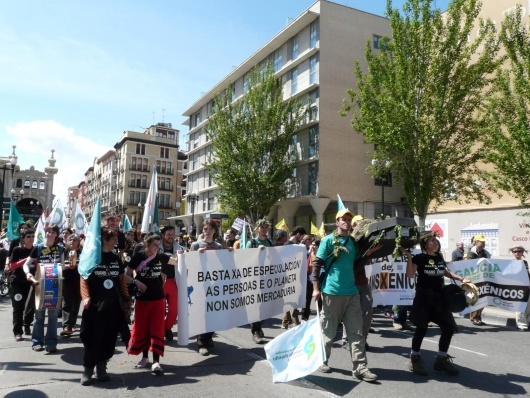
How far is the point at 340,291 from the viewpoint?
18.5 ft

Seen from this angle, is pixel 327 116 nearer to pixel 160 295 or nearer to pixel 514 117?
pixel 514 117

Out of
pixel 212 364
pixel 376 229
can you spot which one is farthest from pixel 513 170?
pixel 212 364

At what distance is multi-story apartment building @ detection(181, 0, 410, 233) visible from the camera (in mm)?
33031

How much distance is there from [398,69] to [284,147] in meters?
13.2

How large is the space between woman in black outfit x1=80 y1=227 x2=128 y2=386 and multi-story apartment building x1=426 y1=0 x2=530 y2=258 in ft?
67.7

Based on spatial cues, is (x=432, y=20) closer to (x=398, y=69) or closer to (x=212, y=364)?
(x=398, y=69)

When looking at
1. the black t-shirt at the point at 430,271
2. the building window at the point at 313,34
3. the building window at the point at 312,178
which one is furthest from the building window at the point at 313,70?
the black t-shirt at the point at 430,271

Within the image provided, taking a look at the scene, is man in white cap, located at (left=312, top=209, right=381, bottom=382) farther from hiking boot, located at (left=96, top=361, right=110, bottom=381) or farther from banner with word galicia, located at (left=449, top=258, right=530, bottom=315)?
banner with word galicia, located at (left=449, top=258, right=530, bottom=315)

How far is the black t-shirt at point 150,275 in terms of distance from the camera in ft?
19.6

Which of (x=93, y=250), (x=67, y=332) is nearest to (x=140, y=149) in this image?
(x=67, y=332)

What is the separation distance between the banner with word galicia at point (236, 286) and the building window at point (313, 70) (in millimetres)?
27468

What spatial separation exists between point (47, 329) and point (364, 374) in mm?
4666

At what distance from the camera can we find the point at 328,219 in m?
35.4

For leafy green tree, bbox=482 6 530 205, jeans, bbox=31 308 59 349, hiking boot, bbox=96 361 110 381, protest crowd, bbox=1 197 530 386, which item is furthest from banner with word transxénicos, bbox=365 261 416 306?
leafy green tree, bbox=482 6 530 205
